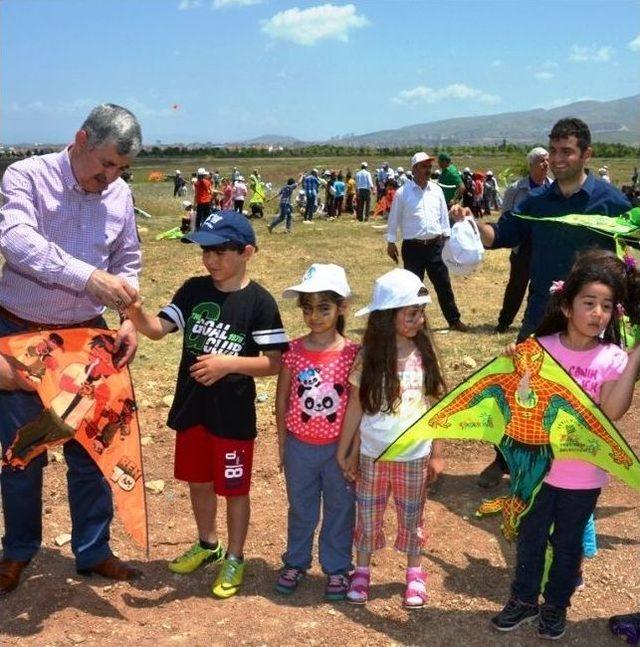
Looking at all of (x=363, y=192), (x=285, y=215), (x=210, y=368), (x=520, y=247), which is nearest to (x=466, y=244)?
(x=210, y=368)

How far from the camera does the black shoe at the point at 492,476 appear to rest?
4906mm

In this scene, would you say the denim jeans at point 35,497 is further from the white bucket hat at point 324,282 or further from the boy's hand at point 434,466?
the boy's hand at point 434,466

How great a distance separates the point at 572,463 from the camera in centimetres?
321

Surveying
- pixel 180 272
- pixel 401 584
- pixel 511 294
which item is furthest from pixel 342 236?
pixel 401 584

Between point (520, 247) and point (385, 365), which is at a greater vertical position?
point (520, 247)

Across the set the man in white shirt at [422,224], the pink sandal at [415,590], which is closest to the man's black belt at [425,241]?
the man in white shirt at [422,224]

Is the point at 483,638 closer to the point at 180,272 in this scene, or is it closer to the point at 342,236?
the point at 180,272

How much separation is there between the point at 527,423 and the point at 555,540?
0.53 meters

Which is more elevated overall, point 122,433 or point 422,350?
point 422,350

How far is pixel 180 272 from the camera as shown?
14.2m

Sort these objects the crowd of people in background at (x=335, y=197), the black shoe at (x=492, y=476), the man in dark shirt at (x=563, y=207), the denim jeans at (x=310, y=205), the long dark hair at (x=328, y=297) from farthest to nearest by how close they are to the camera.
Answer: the denim jeans at (x=310, y=205), the crowd of people in background at (x=335, y=197), the black shoe at (x=492, y=476), the man in dark shirt at (x=563, y=207), the long dark hair at (x=328, y=297)

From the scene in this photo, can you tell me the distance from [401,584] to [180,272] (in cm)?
1104

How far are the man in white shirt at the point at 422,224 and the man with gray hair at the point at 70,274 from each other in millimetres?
5348

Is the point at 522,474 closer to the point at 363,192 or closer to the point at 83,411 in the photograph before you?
the point at 83,411
